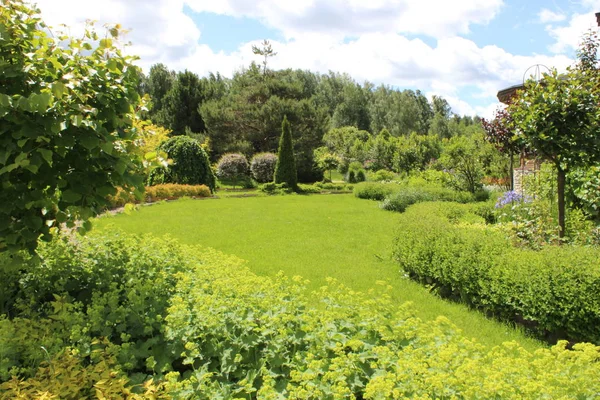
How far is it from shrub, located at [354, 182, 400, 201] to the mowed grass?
1412 millimetres

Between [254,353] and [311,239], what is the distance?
18.6 ft

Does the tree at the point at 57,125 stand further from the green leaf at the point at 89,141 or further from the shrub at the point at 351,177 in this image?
the shrub at the point at 351,177

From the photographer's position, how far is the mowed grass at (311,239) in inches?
194

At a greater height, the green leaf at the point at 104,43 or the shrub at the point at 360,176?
the green leaf at the point at 104,43

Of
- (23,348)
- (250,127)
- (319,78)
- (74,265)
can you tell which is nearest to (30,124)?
(23,348)

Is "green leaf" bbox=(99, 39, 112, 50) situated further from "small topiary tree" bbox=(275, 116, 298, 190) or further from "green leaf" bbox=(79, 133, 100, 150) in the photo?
"small topiary tree" bbox=(275, 116, 298, 190)

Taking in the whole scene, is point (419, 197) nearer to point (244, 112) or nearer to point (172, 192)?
point (172, 192)

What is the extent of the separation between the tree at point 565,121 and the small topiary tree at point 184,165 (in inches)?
552

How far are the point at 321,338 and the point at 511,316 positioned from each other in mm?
2840

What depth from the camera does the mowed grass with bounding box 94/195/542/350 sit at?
194 inches

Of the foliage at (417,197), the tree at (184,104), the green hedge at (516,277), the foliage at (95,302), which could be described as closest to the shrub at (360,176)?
the foliage at (417,197)

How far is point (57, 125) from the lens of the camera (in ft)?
8.09

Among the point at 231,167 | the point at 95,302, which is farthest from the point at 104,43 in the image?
the point at 231,167

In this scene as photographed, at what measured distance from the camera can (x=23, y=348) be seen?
2734 millimetres
